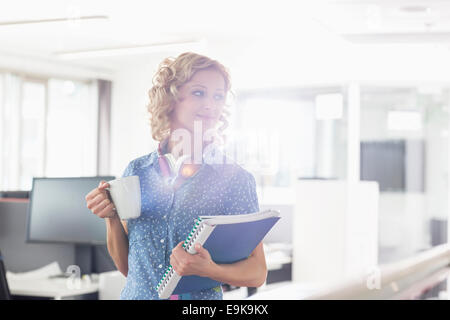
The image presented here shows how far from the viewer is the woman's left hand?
887 millimetres

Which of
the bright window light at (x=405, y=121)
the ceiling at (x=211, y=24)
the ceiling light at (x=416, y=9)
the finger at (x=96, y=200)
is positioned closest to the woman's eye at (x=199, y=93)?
the finger at (x=96, y=200)

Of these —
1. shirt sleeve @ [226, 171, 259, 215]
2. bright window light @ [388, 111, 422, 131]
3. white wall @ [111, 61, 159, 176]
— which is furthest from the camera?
white wall @ [111, 61, 159, 176]

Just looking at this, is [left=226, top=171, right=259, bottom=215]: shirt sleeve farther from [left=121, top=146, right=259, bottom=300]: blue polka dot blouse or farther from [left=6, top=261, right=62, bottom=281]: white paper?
[left=6, top=261, right=62, bottom=281]: white paper

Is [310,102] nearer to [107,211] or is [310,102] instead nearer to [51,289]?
[51,289]

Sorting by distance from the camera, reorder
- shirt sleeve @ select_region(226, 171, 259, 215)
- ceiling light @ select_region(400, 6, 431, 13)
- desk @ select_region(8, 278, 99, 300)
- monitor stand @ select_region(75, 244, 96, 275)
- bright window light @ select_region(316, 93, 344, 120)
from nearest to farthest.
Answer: shirt sleeve @ select_region(226, 171, 259, 215)
desk @ select_region(8, 278, 99, 300)
monitor stand @ select_region(75, 244, 96, 275)
ceiling light @ select_region(400, 6, 431, 13)
bright window light @ select_region(316, 93, 344, 120)

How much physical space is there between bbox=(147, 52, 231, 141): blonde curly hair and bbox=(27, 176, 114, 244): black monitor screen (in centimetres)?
130

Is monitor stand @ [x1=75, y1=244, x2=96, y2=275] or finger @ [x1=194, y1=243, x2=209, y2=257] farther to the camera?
monitor stand @ [x1=75, y1=244, x2=96, y2=275]

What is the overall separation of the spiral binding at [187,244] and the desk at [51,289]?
1.34m

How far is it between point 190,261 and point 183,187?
0.15 meters

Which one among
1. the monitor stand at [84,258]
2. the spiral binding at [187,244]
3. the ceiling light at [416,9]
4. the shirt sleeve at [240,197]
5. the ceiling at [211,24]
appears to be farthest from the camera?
the ceiling at [211,24]

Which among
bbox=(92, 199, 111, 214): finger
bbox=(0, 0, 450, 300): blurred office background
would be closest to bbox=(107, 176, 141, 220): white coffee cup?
bbox=(92, 199, 111, 214): finger

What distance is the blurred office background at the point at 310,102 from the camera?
3.98 m

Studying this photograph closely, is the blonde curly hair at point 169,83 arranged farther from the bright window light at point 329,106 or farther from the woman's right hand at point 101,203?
the bright window light at point 329,106
